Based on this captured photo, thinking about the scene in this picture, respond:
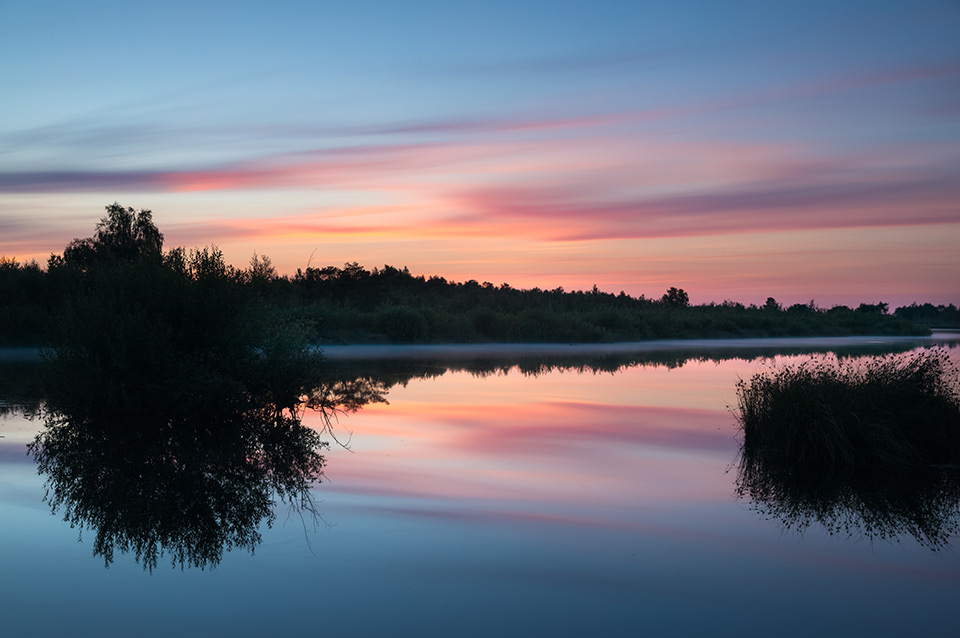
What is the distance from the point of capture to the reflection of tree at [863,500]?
748 cm

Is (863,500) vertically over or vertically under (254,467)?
over

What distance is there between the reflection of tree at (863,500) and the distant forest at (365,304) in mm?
10324

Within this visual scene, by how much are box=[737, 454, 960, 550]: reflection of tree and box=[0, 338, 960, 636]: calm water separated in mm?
273

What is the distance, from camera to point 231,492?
8.66 metres

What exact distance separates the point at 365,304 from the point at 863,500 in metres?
50.7

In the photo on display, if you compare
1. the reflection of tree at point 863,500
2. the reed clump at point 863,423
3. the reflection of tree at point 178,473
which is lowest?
the reflection of tree at point 178,473

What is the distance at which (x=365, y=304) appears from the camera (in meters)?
57.6

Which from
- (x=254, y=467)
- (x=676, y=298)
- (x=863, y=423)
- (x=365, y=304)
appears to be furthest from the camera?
(x=676, y=298)

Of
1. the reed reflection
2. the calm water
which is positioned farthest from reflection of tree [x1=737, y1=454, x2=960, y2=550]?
the calm water

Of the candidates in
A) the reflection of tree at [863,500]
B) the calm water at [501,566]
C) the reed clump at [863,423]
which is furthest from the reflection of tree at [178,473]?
the reed clump at [863,423]

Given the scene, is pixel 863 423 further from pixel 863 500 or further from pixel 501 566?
pixel 501 566

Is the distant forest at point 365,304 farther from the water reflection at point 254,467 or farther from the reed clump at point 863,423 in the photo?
the reed clump at point 863,423

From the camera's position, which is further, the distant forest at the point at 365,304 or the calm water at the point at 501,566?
the distant forest at the point at 365,304

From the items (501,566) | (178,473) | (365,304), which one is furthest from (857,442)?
(365,304)
